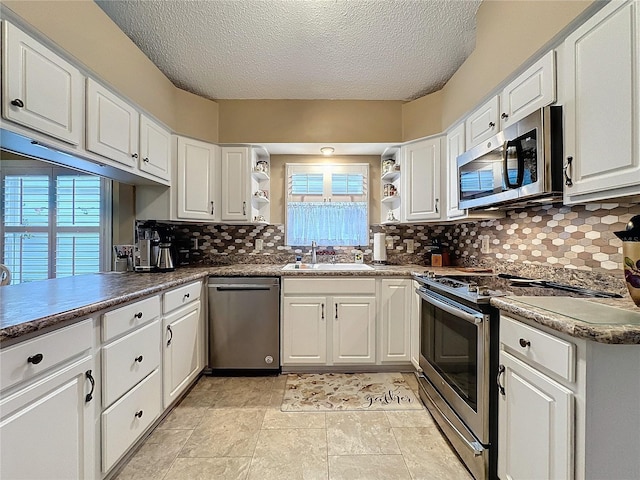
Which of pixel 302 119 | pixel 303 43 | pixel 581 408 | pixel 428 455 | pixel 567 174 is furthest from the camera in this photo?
pixel 302 119

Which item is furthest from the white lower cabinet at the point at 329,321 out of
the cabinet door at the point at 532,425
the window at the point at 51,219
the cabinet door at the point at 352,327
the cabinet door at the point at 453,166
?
the window at the point at 51,219

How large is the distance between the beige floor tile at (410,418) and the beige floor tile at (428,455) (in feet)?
0.16

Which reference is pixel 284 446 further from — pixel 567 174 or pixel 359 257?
pixel 567 174

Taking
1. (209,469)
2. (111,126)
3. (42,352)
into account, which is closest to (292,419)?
(209,469)

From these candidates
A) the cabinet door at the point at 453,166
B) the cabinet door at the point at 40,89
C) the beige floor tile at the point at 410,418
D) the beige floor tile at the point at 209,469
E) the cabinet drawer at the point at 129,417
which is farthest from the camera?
the cabinet door at the point at 453,166

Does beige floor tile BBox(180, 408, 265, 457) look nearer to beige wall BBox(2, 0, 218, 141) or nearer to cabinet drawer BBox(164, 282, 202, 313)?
cabinet drawer BBox(164, 282, 202, 313)

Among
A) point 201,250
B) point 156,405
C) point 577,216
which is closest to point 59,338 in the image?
point 156,405

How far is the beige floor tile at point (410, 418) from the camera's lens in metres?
1.81

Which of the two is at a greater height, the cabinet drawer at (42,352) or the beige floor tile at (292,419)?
the cabinet drawer at (42,352)

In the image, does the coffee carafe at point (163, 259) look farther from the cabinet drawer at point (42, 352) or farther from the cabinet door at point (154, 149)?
the cabinet drawer at point (42, 352)

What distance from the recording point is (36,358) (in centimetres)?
94

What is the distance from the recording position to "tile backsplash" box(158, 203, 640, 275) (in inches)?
55.7

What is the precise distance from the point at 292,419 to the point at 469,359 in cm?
119

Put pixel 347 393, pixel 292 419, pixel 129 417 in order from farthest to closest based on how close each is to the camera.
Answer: pixel 347 393 < pixel 292 419 < pixel 129 417
